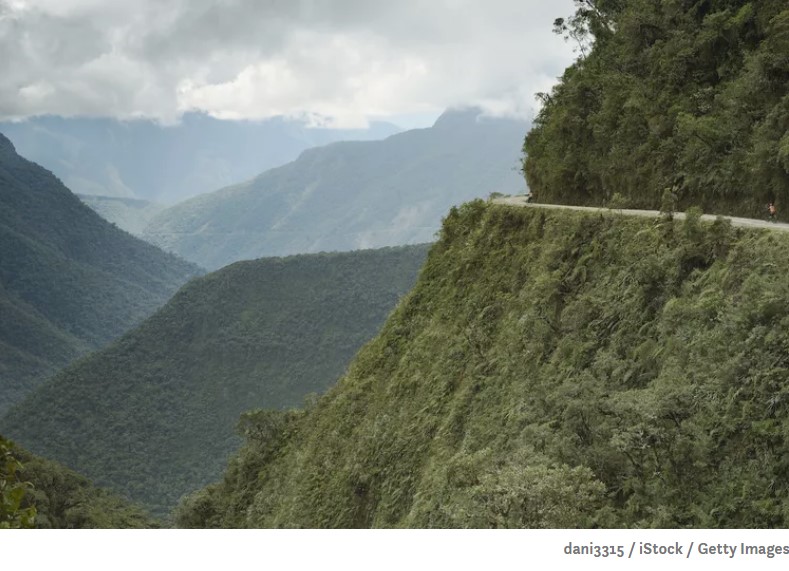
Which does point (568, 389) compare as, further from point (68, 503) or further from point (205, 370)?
point (205, 370)

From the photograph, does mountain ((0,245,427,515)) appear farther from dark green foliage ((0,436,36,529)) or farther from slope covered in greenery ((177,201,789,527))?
dark green foliage ((0,436,36,529))

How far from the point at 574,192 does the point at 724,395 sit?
16.2 metres

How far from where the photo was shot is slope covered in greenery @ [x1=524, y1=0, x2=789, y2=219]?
807 inches

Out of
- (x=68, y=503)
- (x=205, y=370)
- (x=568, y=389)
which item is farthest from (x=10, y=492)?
(x=205, y=370)

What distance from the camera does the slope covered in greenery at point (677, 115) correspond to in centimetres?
2050

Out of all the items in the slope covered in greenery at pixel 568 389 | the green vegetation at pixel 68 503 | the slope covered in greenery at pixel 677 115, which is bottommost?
the green vegetation at pixel 68 503

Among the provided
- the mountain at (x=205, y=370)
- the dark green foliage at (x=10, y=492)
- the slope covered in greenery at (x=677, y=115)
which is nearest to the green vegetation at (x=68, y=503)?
the mountain at (x=205, y=370)

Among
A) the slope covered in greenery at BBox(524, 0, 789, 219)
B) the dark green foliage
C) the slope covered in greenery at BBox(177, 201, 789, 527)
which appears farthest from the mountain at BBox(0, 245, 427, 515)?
the dark green foliage

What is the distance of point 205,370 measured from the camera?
110562mm

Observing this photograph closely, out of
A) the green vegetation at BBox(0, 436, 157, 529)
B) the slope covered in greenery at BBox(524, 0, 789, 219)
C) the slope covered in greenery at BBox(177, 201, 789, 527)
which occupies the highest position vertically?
the slope covered in greenery at BBox(524, 0, 789, 219)

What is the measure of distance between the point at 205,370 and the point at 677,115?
9428 cm

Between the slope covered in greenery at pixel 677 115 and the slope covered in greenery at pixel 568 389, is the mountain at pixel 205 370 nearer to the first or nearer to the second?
the slope covered in greenery at pixel 568 389

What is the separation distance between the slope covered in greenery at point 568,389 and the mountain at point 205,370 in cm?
5809

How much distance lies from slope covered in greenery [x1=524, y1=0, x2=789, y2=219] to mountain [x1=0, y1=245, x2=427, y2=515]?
61842 millimetres
